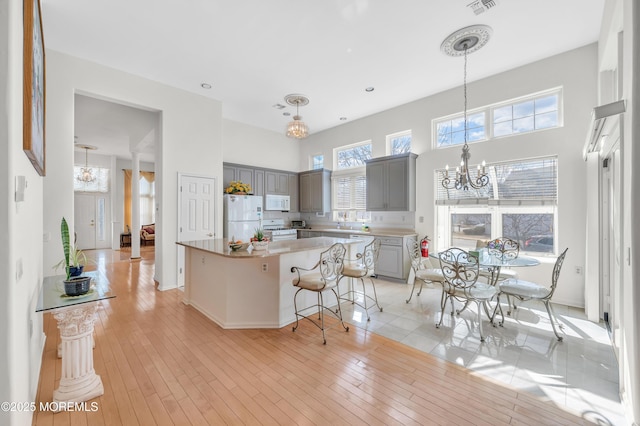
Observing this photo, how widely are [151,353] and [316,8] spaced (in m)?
3.94

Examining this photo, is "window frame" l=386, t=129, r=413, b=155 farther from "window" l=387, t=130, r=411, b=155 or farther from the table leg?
the table leg

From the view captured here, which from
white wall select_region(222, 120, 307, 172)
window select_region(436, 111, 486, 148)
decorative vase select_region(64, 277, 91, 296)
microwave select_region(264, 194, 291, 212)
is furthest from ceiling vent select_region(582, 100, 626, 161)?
white wall select_region(222, 120, 307, 172)

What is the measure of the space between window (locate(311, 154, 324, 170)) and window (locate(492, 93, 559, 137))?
13.6 ft

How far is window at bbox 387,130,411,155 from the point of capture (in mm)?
5773

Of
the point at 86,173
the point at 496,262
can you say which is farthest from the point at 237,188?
the point at 86,173

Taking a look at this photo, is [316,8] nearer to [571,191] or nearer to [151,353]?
[151,353]

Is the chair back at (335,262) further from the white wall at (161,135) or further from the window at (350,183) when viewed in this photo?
the window at (350,183)

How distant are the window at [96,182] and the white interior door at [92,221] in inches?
8.5

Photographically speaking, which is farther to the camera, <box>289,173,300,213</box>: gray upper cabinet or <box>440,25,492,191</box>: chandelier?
<box>289,173,300,213</box>: gray upper cabinet

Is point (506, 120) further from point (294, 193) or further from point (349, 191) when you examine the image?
point (294, 193)

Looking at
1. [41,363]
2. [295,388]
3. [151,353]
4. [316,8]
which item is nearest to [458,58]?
[316,8]

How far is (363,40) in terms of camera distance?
3.49m

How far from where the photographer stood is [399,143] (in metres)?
5.94

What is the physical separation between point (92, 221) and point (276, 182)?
7.15m
